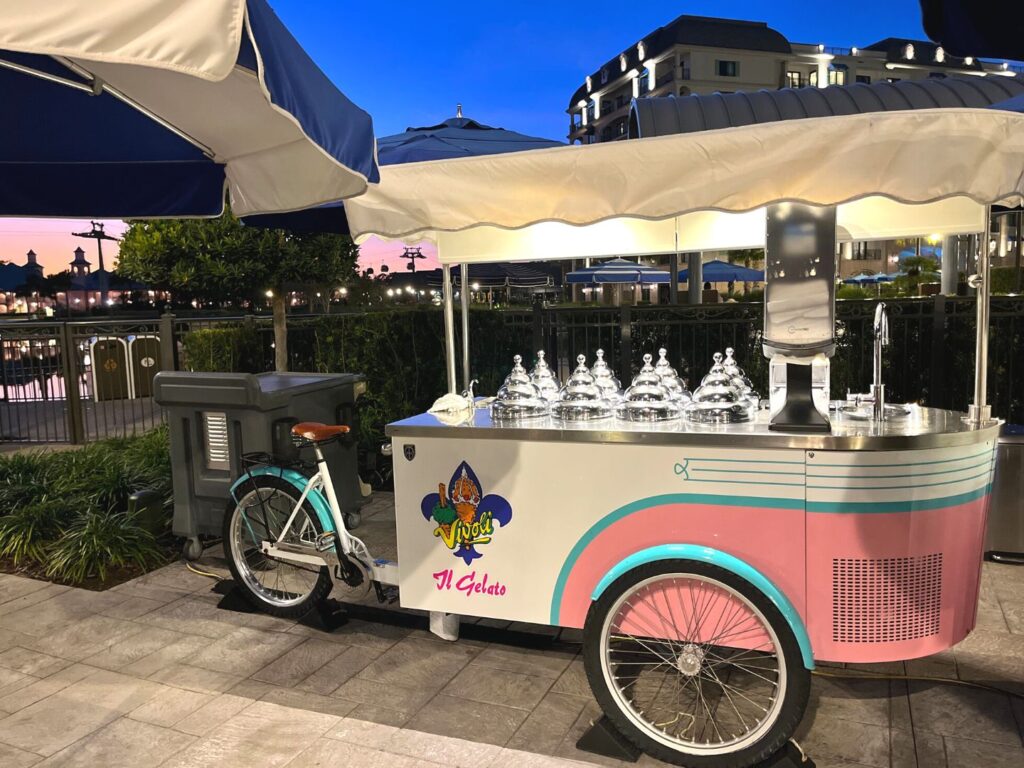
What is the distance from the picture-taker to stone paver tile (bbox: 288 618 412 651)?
393 centimetres

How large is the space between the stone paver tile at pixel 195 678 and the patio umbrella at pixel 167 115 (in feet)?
7.58

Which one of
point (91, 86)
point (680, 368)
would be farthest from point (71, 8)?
point (680, 368)

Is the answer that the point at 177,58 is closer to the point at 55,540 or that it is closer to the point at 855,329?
the point at 55,540

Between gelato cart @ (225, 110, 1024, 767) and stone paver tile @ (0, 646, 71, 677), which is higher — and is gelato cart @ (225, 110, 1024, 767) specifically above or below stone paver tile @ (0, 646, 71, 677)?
above

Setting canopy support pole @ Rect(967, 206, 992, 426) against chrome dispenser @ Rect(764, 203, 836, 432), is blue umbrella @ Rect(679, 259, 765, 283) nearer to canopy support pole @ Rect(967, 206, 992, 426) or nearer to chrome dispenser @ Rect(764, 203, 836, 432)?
canopy support pole @ Rect(967, 206, 992, 426)

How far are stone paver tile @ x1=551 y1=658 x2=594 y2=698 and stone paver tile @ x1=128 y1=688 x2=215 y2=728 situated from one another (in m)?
1.56

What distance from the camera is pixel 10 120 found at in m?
4.11

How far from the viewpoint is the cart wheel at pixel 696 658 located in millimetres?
2736

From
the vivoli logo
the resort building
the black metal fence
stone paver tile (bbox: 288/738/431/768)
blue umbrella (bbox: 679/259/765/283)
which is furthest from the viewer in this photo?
the resort building

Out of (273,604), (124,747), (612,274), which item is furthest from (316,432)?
(612,274)

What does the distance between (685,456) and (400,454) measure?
4.18 ft

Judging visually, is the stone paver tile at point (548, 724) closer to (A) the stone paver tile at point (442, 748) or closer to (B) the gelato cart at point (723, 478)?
(A) the stone paver tile at point (442, 748)

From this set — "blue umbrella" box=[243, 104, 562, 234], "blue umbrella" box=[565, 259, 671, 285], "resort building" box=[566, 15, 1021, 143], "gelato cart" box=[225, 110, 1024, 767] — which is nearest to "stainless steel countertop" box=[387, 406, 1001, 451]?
"gelato cart" box=[225, 110, 1024, 767]

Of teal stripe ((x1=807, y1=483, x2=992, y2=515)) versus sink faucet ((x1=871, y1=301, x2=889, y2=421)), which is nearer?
teal stripe ((x1=807, y1=483, x2=992, y2=515))
